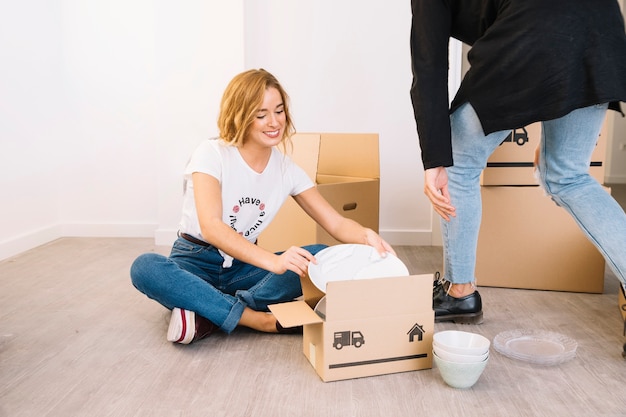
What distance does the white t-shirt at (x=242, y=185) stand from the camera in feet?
5.19

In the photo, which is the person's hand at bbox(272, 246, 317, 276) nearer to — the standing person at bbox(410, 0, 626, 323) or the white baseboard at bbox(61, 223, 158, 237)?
the standing person at bbox(410, 0, 626, 323)

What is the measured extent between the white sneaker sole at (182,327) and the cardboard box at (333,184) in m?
0.70

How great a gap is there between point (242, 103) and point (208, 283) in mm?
445

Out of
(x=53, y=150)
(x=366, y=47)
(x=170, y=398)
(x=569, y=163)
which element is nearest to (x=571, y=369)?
(x=569, y=163)

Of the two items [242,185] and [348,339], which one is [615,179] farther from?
[348,339]

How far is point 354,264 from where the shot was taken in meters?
1.47

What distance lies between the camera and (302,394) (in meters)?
1.23

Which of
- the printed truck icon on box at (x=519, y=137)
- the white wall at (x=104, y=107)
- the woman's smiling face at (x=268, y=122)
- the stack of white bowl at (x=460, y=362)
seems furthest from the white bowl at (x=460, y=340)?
the white wall at (x=104, y=107)

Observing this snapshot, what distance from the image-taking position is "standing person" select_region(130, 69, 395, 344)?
1488 mm

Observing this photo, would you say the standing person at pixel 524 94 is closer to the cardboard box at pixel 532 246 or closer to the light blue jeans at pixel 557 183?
the light blue jeans at pixel 557 183

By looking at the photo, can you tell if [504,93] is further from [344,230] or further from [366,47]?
[366,47]

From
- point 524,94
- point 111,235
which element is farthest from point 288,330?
point 111,235

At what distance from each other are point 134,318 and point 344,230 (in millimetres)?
608

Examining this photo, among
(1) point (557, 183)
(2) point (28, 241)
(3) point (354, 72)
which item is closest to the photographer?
(1) point (557, 183)
